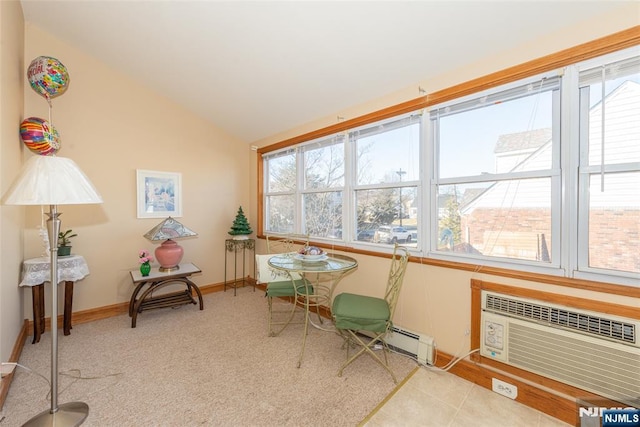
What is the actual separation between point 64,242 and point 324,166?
3.01m

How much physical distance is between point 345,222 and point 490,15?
2.11 meters

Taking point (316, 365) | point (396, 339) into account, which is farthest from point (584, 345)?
point (316, 365)

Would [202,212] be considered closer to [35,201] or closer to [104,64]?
[104,64]

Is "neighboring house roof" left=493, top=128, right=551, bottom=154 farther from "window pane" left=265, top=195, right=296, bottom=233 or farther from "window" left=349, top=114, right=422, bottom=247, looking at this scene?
"window pane" left=265, top=195, right=296, bottom=233

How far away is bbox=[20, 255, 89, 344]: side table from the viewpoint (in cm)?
247

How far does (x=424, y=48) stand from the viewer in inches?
80.5

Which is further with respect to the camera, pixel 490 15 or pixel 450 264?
pixel 450 264

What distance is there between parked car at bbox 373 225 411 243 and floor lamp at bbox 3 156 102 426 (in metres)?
2.31

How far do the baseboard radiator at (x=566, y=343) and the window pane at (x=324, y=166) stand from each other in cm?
197

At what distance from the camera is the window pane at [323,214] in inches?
127

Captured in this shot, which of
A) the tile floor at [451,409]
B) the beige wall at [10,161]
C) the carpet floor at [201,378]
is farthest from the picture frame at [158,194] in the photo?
the tile floor at [451,409]

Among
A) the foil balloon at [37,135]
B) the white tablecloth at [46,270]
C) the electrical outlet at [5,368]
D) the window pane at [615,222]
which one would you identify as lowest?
the electrical outlet at [5,368]

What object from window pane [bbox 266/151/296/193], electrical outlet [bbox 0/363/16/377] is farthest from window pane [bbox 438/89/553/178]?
electrical outlet [bbox 0/363/16/377]

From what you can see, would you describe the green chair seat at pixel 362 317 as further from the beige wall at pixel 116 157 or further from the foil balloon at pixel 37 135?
the foil balloon at pixel 37 135
